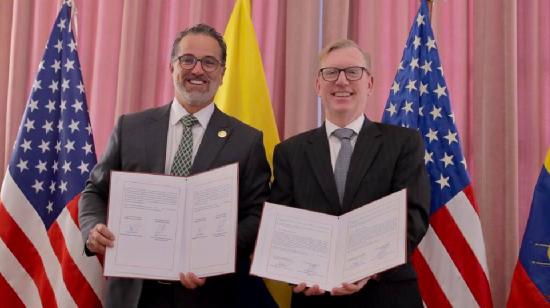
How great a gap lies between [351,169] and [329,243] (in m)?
0.37

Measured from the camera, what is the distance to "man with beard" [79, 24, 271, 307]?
2328 millimetres

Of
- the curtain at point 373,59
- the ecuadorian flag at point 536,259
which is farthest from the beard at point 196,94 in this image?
the ecuadorian flag at point 536,259

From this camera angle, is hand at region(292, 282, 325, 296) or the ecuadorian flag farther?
the ecuadorian flag

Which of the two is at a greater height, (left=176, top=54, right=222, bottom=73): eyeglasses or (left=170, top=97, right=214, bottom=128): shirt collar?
(left=176, top=54, right=222, bottom=73): eyeglasses

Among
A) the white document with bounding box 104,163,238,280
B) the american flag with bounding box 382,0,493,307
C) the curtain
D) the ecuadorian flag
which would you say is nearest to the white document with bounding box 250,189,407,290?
the white document with bounding box 104,163,238,280

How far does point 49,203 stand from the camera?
129 inches

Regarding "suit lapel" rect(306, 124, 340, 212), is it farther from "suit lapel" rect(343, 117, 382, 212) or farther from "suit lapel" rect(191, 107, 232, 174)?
"suit lapel" rect(191, 107, 232, 174)

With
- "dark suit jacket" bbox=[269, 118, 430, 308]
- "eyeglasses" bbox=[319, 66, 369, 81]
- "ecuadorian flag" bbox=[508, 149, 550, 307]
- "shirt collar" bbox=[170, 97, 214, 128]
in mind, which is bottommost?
"ecuadorian flag" bbox=[508, 149, 550, 307]

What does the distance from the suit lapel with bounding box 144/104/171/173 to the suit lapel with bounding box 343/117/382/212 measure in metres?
0.78

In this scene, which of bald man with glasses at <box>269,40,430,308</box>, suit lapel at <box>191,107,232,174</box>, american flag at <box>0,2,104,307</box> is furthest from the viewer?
american flag at <box>0,2,104,307</box>

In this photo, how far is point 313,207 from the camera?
244 centimetres

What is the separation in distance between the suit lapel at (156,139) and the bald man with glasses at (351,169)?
19.9 inches

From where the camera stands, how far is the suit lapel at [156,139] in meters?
2.47

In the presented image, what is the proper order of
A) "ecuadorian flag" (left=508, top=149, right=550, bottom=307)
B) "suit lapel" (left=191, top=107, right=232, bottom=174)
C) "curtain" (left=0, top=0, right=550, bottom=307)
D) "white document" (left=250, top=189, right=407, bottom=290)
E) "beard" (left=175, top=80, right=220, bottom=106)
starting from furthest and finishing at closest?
"curtain" (left=0, top=0, right=550, bottom=307) < "ecuadorian flag" (left=508, top=149, right=550, bottom=307) < "beard" (left=175, top=80, right=220, bottom=106) < "suit lapel" (left=191, top=107, right=232, bottom=174) < "white document" (left=250, top=189, right=407, bottom=290)
